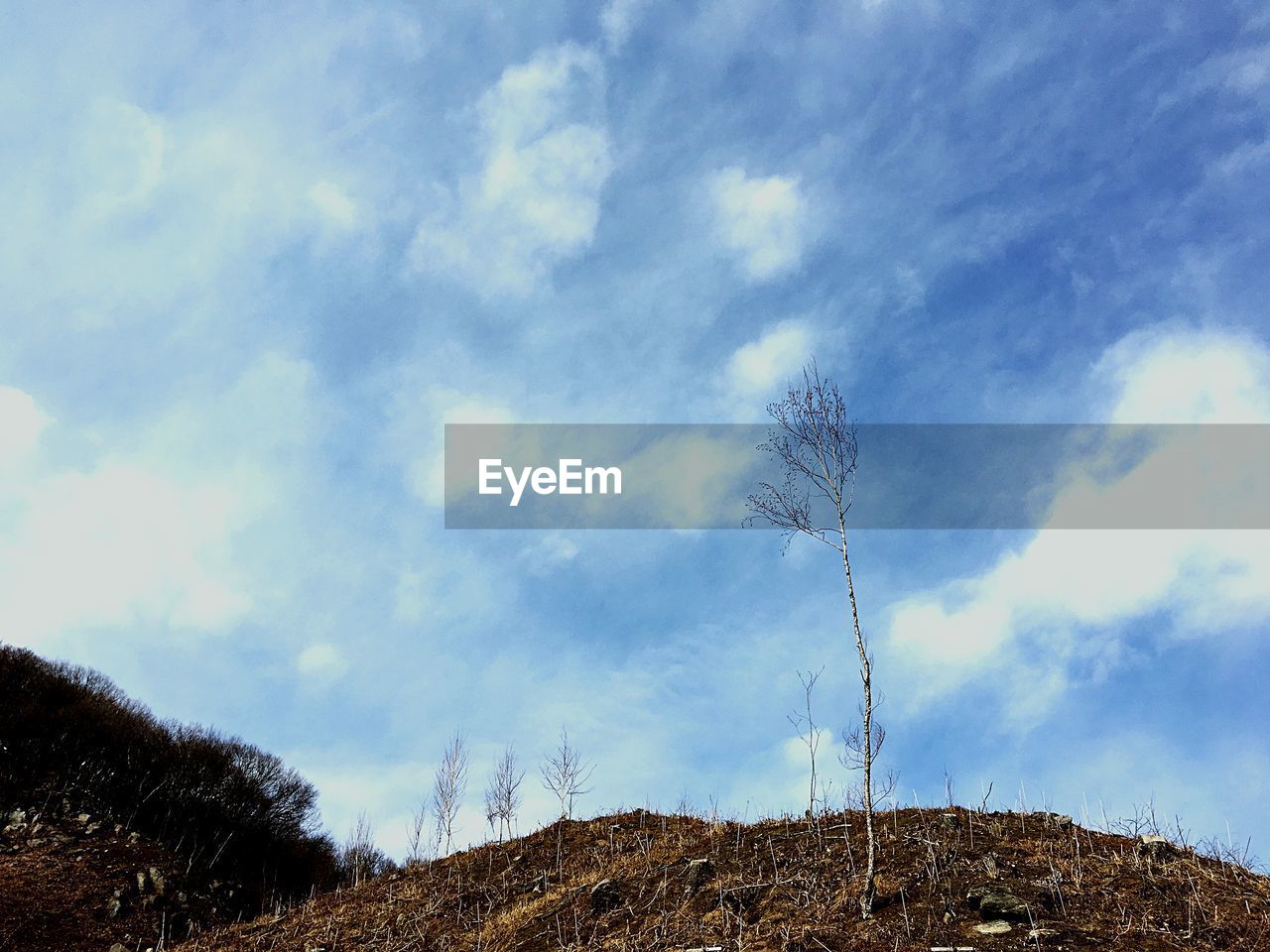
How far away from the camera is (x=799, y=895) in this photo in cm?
1311

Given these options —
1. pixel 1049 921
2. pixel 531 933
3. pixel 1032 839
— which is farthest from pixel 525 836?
pixel 1049 921

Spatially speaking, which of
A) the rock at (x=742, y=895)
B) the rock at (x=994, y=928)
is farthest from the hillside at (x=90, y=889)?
the rock at (x=994, y=928)

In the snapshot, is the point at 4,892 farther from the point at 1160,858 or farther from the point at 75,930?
the point at 1160,858

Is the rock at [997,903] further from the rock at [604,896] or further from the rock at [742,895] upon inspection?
the rock at [604,896]

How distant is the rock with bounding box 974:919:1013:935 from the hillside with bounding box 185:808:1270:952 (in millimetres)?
25

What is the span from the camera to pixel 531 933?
1424 centimetres

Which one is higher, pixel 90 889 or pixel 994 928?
pixel 90 889

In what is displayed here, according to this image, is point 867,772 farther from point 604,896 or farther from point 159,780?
point 159,780

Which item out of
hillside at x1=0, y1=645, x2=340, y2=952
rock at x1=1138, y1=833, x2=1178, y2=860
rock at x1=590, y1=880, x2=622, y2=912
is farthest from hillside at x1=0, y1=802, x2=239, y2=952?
rock at x1=1138, y1=833, x2=1178, y2=860

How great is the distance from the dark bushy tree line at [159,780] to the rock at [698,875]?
1415 centimetres

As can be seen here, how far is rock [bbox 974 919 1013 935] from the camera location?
35.6 ft

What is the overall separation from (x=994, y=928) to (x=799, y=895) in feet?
10.3

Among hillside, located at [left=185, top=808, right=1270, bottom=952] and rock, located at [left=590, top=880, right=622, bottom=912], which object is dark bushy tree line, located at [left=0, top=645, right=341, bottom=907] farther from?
rock, located at [left=590, top=880, right=622, bottom=912]

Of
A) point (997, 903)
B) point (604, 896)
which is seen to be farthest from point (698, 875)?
point (997, 903)
